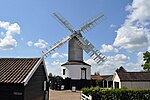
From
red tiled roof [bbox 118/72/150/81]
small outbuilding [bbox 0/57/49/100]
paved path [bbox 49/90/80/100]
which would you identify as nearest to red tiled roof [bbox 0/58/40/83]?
small outbuilding [bbox 0/57/49/100]

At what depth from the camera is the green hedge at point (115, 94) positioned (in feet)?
86.0

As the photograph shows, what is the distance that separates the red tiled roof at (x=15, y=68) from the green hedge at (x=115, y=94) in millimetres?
8380

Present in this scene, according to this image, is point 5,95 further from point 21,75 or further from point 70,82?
point 70,82

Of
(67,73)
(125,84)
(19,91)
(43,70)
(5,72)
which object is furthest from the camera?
(67,73)

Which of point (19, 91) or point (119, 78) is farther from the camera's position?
point (119, 78)

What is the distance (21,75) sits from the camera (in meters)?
17.7

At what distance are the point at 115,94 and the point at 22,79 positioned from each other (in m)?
12.0

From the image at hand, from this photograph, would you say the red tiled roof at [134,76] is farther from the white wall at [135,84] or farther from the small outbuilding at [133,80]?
the white wall at [135,84]

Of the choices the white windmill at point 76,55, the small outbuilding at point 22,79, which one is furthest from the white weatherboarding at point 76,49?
the small outbuilding at point 22,79

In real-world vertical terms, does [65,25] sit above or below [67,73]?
above

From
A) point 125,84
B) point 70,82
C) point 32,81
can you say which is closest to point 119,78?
point 125,84

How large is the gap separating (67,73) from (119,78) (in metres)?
9.57

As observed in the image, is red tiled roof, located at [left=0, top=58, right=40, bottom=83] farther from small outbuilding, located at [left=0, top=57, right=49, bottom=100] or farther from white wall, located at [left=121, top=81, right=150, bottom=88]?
white wall, located at [left=121, top=81, right=150, bottom=88]

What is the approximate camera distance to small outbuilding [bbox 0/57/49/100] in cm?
1703
